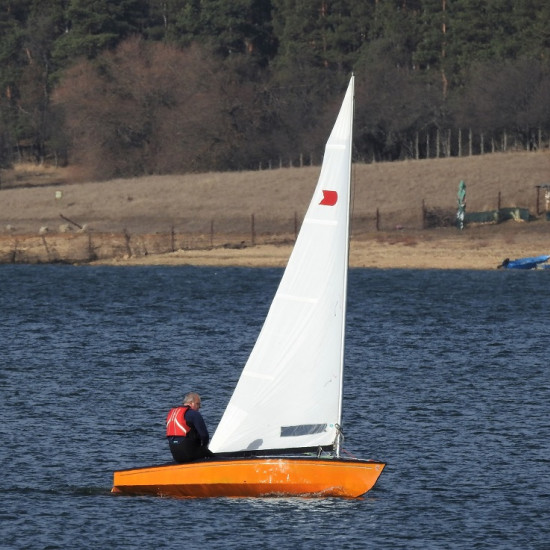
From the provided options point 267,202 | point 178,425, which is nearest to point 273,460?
point 178,425

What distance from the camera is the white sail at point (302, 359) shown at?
955 inches

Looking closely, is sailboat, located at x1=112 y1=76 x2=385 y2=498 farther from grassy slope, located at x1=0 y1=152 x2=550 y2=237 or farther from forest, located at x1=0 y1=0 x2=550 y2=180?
forest, located at x1=0 y1=0 x2=550 y2=180

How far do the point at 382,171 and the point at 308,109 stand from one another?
25.0m

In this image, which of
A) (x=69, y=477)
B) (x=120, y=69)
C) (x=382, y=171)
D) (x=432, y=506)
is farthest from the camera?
(x=120, y=69)

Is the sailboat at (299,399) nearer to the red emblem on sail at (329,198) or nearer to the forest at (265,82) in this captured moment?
the red emblem on sail at (329,198)

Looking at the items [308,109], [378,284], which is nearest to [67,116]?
[308,109]

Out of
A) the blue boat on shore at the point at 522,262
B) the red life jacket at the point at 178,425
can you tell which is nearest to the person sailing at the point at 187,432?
the red life jacket at the point at 178,425

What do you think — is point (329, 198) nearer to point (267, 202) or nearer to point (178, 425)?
point (178, 425)

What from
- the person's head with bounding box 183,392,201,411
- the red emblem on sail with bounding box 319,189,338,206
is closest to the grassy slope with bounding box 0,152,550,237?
the red emblem on sail with bounding box 319,189,338,206

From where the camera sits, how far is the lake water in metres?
23.2

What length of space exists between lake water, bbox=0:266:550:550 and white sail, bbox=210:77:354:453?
1142mm

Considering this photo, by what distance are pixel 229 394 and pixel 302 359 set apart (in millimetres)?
11974

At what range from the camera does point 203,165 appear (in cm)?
11662

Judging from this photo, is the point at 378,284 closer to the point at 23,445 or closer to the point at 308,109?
the point at 23,445
